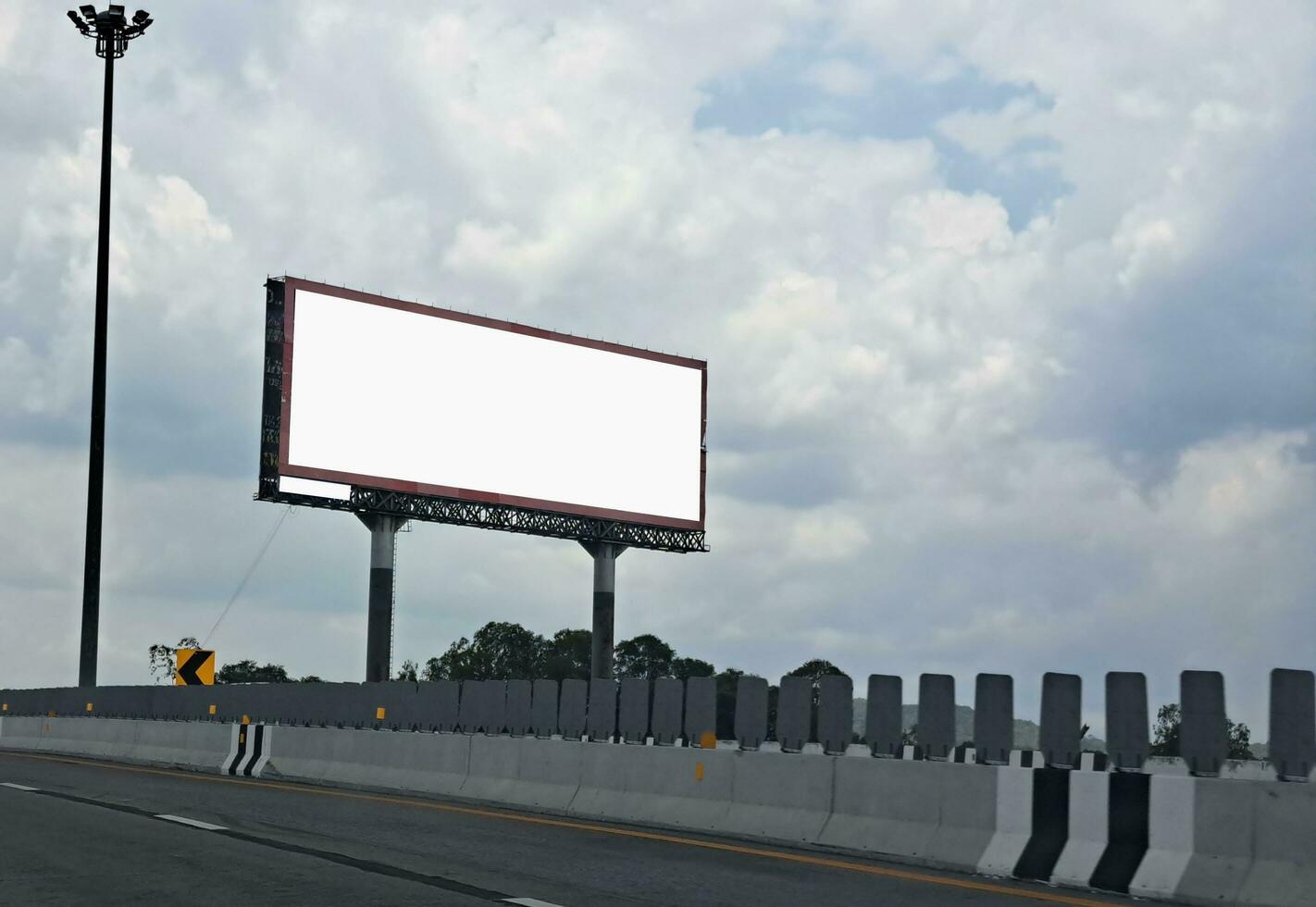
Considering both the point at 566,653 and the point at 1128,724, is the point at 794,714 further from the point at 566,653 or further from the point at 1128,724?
the point at 566,653

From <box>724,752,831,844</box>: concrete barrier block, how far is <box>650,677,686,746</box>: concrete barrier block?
2285mm

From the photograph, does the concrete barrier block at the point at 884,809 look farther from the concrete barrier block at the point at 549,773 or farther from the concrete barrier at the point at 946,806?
the concrete barrier block at the point at 549,773

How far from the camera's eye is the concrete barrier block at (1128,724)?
41.1 feet

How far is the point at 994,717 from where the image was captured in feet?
45.0

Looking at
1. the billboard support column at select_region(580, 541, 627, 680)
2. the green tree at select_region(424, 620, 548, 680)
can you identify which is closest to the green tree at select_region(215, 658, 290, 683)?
the green tree at select_region(424, 620, 548, 680)

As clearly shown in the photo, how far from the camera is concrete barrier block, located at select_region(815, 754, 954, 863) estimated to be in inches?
523

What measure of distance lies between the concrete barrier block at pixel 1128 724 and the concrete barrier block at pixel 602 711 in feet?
25.7

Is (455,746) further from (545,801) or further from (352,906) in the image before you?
(352,906)

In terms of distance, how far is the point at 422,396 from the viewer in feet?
214

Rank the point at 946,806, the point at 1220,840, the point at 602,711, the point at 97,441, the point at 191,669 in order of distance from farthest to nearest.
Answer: the point at 97,441 < the point at 191,669 < the point at 602,711 < the point at 946,806 < the point at 1220,840

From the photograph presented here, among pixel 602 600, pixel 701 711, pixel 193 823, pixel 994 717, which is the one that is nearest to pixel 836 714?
pixel 994 717

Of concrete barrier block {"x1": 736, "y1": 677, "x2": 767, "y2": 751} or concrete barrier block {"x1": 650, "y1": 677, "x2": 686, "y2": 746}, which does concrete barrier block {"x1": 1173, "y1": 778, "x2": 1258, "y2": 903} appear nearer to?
concrete barrier block {"x1": 736, "y1": 677, "x2": 767, "y2": 751}

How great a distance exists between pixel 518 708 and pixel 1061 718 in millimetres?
9691

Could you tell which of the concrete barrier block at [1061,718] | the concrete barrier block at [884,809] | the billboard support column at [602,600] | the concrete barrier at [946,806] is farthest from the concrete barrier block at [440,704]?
the billboard support column at [602,600]
